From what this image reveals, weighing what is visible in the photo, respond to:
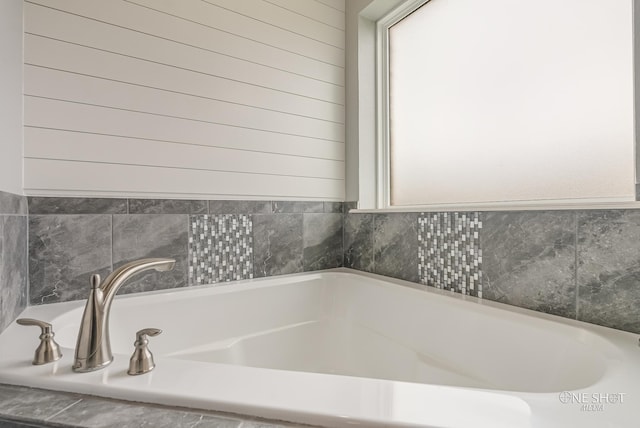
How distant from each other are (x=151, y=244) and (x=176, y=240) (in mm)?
102

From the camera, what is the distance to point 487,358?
1013mm

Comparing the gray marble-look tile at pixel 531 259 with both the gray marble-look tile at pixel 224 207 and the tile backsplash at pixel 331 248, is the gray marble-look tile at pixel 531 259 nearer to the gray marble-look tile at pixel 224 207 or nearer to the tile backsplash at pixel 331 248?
the tile backsplash at pixel 331 248

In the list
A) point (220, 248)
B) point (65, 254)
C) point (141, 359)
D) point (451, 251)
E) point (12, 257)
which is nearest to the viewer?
point (141, 359)

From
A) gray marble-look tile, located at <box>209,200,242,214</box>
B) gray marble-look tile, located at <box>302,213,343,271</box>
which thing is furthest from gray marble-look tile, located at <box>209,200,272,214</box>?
gray marble-look tile, located at <box>302,213,343,271</box>

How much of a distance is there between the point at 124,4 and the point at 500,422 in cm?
180

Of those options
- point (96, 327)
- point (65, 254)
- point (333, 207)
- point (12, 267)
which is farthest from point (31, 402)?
point (333, 207)

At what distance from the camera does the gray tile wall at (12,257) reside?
0.88 metres

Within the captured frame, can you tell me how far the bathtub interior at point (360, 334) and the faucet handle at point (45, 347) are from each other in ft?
0.51

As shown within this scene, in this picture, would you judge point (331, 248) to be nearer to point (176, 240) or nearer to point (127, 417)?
point (176, 240)

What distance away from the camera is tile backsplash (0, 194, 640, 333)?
893 mm

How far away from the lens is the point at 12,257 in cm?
97

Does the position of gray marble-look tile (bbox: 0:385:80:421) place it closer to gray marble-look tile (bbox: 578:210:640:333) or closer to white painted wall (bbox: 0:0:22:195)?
white painted wall (bbox: 0:0:22:195)

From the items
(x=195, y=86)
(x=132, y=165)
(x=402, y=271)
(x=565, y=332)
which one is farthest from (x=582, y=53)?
(x=132, y=165)

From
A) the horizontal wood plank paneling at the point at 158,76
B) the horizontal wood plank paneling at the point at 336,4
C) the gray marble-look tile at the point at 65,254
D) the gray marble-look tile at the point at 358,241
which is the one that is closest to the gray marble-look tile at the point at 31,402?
the gray marble-look tile at the point at 65,254
